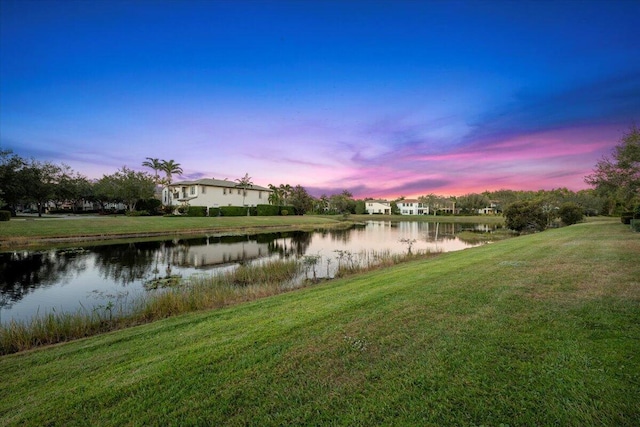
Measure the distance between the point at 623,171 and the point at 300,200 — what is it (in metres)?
63.3

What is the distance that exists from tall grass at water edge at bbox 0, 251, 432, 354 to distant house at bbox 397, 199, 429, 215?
329 ft

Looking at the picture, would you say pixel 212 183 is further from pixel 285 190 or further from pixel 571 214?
pixel 571 214

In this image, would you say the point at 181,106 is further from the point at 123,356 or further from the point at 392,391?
the point at 392,391

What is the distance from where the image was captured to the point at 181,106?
972 inches

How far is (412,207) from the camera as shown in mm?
112312

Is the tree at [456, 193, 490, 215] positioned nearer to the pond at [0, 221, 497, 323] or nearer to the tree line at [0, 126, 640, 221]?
the tree line at [0, 126, 640, 221]

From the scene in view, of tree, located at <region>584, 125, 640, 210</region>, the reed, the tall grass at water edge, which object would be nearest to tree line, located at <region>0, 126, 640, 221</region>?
tree, located at <region>584, 125, 640, 210</region>

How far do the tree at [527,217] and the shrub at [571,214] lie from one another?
10.6ft

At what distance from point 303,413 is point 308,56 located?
67.4 ft

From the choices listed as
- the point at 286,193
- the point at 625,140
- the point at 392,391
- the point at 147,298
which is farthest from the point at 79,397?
the point at 286,193

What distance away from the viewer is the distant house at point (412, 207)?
110637mm

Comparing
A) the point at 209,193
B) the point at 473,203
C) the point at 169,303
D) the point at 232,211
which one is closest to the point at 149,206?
the point at 209,193

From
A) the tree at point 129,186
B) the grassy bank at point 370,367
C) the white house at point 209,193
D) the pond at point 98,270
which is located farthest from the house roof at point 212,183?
the grassy bank at point 370,367

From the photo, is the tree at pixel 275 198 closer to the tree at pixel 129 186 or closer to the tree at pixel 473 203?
the tree at pixel 129 186
